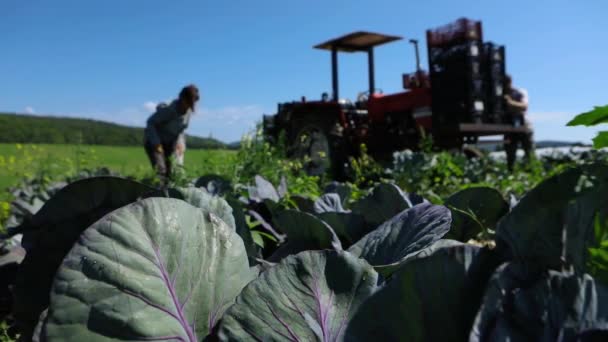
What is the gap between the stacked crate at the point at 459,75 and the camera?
11273 millimetres

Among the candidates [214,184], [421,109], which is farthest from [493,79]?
[214,184]

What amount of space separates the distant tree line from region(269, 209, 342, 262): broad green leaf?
37670 millimetres

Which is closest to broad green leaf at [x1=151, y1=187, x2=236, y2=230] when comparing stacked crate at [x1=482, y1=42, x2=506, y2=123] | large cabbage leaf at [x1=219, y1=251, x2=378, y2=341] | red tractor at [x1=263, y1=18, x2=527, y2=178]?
large cabbage leaf at [x1=219, y1=251, x2=378, y2=341]

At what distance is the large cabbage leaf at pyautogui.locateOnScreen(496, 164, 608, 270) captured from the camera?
455 mm

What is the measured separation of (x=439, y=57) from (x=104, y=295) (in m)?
12.0

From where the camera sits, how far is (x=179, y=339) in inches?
20.7

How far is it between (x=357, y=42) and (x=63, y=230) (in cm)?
1317

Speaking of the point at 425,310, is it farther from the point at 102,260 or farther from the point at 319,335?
the point at 102,260

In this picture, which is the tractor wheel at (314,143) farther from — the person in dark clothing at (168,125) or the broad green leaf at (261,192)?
the broad green leaf at (261,192)

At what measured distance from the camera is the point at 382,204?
1174 mm

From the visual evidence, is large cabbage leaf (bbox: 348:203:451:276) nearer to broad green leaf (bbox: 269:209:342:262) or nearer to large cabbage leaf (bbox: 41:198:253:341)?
broad green leaf (bbox: 269:209:342:262)

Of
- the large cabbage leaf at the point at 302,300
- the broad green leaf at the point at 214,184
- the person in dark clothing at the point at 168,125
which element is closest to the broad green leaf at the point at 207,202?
the large cabbage leaf at the point at 302,300

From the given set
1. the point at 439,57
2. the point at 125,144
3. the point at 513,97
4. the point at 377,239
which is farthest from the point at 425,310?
the point at 125,144

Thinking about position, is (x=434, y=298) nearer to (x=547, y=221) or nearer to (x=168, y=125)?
(x=547, y=221)
